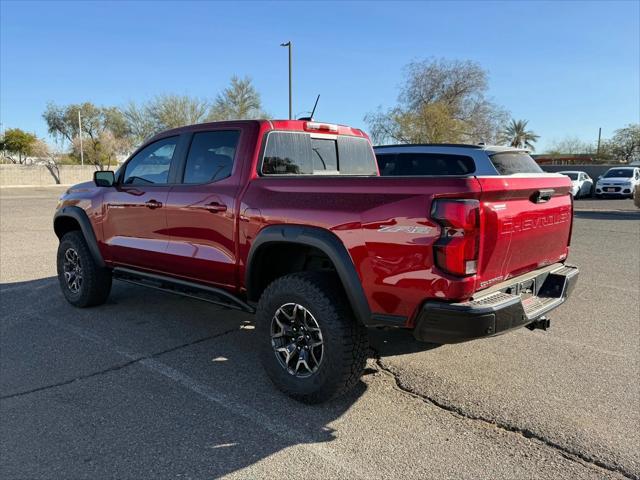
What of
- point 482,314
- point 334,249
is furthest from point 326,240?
point 482,314

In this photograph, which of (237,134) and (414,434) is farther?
(237,134)

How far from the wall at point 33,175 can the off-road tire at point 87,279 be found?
41484mm

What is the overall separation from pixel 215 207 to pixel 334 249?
1.29 meters

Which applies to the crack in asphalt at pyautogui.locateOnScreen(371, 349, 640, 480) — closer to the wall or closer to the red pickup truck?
the red pickup truck

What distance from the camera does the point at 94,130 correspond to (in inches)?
2589

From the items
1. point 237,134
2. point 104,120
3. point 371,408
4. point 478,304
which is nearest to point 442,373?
point 371,408

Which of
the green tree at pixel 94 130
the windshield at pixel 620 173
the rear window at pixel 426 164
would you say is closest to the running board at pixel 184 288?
the rear window at pixel 426 164

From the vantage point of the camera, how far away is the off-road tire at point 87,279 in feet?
18.3

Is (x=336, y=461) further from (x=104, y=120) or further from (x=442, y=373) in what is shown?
(x=104, y=120)

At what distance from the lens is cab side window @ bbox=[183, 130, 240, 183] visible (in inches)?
165

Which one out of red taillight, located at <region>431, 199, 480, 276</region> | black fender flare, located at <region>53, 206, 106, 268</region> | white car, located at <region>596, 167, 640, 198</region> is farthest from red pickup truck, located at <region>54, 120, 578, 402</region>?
white car, located at <region>596, 167, 640, 198</region>

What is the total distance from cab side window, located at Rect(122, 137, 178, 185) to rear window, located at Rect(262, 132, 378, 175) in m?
1.12

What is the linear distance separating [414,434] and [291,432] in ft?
2.48

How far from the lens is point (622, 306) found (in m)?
5.86
